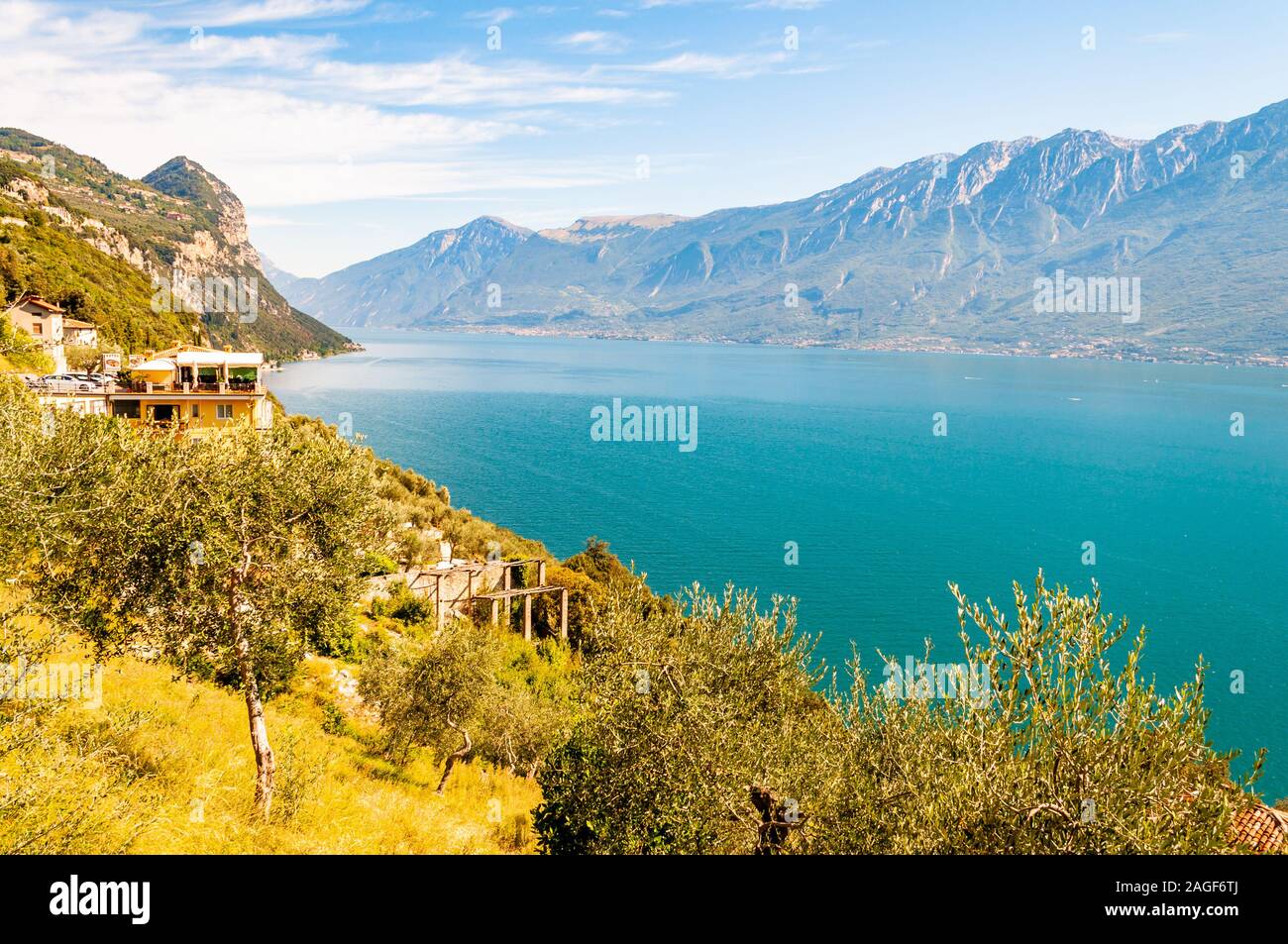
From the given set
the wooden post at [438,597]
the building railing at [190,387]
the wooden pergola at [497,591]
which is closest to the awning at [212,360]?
the building railing at [190,387]

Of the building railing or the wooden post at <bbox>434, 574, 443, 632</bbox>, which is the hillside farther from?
the wooden post at <bbox>434, 574, 443, 632</bbox>

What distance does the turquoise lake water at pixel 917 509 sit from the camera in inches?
2328

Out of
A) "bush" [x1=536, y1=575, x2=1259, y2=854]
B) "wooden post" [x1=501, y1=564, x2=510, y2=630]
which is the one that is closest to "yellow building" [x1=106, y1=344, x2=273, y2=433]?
"wooden post" [x1=501, y1=564, x2=510, y2=630]

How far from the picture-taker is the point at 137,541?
13242 millimetres

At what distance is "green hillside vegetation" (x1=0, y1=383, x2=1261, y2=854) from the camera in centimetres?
988

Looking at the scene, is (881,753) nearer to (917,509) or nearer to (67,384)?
(67,384)

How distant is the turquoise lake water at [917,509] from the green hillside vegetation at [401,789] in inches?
932

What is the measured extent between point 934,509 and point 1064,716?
87101 mm

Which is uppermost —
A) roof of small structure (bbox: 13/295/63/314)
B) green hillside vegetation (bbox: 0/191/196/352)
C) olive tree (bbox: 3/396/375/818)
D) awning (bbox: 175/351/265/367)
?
green hillside vegetation (bbox: 0/191/196/352)

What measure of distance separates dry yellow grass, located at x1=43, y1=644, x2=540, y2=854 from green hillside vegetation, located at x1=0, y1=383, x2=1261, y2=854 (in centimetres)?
10

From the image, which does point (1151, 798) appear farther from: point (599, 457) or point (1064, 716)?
point (599, 457)

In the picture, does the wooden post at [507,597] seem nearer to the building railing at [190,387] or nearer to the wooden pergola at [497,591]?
the wooden pergola at [497,591]

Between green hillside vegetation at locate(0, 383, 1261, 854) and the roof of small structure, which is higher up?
the roof of small structure
